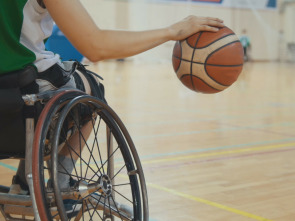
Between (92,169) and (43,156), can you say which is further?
(92,169)

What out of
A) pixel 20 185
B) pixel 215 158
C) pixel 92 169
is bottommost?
pixel 215 158

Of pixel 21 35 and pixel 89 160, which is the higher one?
pixel 21 35

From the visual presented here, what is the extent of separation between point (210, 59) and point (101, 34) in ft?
1.57

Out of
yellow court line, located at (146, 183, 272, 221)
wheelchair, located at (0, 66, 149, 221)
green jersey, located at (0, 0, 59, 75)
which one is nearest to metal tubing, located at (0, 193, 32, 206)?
wheelchair, located at (0, 66, 149, 221)

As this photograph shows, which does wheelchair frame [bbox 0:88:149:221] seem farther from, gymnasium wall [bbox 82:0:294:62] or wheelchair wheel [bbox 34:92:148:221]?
gymnasium wall [bbox 82:0:294:62]

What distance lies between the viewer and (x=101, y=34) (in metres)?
1.44

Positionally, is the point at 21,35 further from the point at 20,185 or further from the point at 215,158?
the point at 215,158

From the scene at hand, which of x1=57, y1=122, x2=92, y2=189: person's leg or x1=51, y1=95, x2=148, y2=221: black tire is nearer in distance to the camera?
x1=51, y1=95, x2=148, y2=221: black tire

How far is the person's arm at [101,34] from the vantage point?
1.36m

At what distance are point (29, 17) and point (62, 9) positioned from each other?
0.10 metres

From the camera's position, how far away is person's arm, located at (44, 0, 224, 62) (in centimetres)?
136

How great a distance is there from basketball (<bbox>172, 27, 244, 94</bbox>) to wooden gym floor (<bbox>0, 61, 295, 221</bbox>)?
1.93 ft

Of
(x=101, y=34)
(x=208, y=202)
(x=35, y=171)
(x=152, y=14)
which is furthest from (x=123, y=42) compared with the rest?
(x=152, y=14)

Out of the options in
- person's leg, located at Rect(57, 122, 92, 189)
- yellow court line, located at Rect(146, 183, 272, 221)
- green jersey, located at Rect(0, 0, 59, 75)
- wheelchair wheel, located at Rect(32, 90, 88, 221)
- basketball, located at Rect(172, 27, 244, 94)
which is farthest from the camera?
yellow court line, located at Rect(146, 183, 272, 221)
